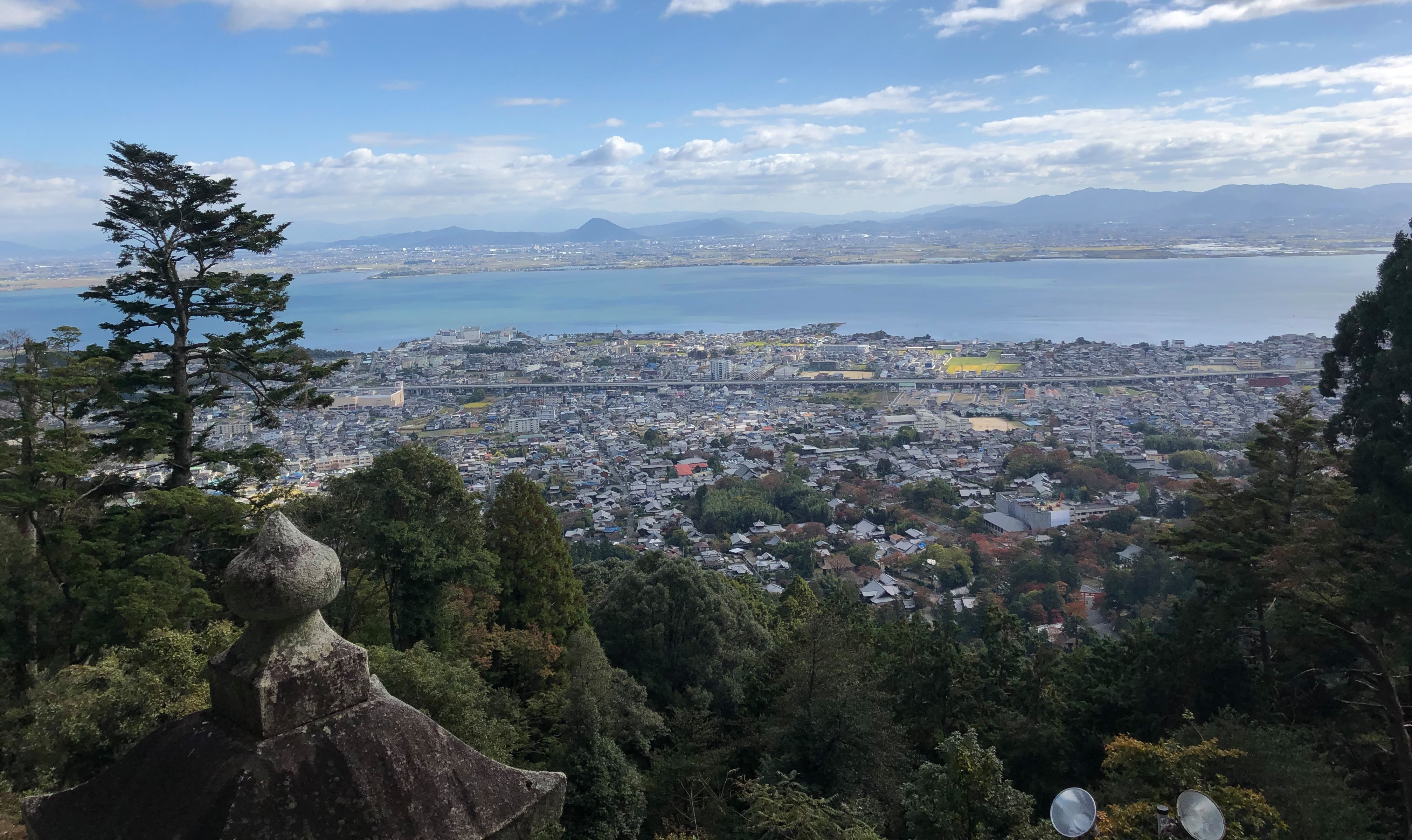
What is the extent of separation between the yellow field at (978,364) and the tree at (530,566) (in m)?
36.8

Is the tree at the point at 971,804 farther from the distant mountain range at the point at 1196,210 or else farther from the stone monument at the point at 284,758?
the distant mountain range at the point at 1196,210

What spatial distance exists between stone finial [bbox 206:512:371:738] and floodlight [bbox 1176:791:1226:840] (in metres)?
3.49

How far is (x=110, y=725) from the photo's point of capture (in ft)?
15.6

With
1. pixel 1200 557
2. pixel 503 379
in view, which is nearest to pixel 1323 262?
pixel 503 379

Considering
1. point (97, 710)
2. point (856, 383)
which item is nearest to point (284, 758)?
point (97, 710)

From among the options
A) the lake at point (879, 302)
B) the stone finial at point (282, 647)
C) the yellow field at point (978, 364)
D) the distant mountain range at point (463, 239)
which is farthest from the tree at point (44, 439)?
the distant mountain range at point (463, 239)

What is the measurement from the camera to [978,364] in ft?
151

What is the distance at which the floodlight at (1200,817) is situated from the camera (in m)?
3.36

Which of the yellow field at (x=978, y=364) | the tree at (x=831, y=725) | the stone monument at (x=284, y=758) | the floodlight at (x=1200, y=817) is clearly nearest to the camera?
the stone monument at (x=284, y=758)

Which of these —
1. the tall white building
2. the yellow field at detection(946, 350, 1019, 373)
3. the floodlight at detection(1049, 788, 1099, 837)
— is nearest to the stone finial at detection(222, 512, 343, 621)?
the floodlight at detection(1049, 788, 1099, 837)

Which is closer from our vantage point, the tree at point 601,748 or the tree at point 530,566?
the tree at point 601,748

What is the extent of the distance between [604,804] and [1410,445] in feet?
23.7

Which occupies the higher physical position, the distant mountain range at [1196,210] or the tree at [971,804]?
the distant mountain range at [1196,210]

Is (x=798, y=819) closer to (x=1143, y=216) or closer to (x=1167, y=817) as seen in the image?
(x=1167, y=817)
